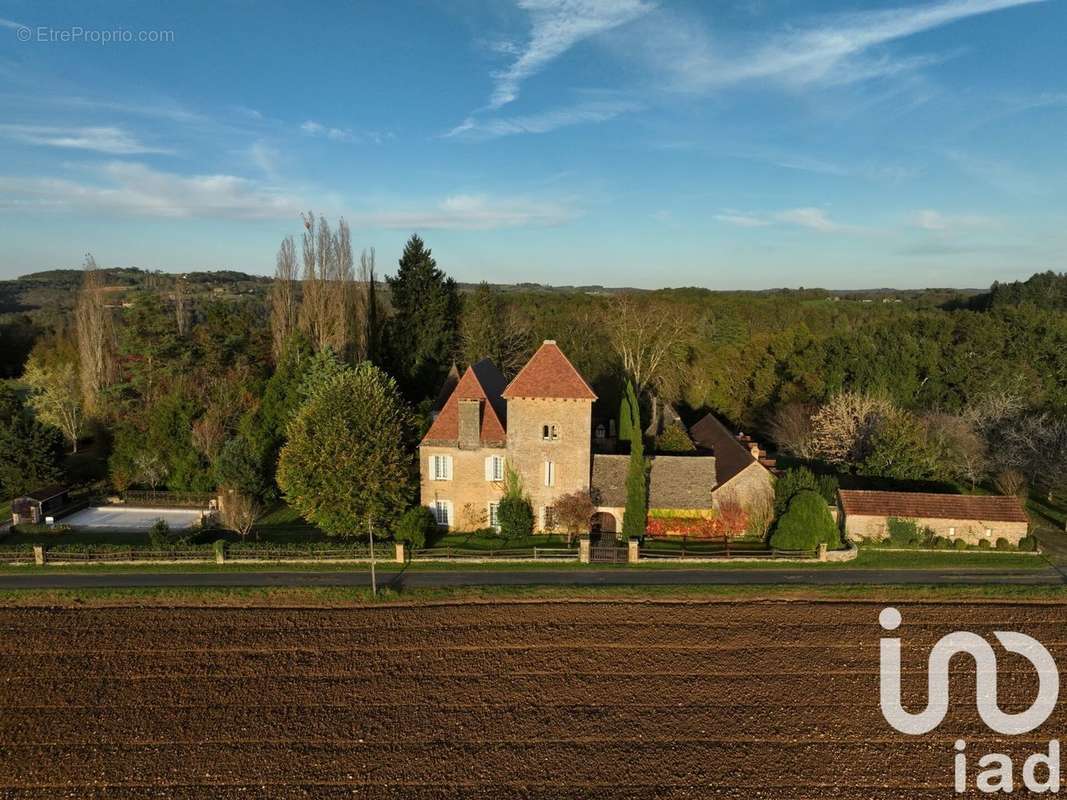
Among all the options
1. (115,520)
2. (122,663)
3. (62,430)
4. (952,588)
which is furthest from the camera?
(62,430)

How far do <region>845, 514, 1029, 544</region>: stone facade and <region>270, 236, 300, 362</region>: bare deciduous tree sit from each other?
4156 centimetres

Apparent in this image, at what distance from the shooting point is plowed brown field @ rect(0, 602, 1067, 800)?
16.6 metres

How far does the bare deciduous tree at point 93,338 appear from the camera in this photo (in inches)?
1966

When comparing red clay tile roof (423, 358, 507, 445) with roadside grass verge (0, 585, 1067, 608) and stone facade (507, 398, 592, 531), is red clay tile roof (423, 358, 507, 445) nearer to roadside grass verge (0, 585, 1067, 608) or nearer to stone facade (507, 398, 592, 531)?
stone facade (507, 398, 592, 531)

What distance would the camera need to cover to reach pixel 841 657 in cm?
2183

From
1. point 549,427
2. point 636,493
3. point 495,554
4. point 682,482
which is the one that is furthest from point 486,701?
point 682,482

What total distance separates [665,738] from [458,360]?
44.7 metres

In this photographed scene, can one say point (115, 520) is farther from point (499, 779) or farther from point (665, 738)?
point (665, 738)

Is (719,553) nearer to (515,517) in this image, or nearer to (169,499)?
(515,517)

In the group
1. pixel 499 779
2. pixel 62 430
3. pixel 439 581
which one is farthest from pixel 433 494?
pixel 62 430

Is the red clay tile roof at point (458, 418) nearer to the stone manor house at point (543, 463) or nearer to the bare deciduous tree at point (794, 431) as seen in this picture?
the stone manor house at point (543, 463)

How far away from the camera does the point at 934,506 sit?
31250 millimetres

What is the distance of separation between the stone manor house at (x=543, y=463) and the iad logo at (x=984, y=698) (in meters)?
9.84

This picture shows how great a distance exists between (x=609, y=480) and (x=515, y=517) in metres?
5.09
